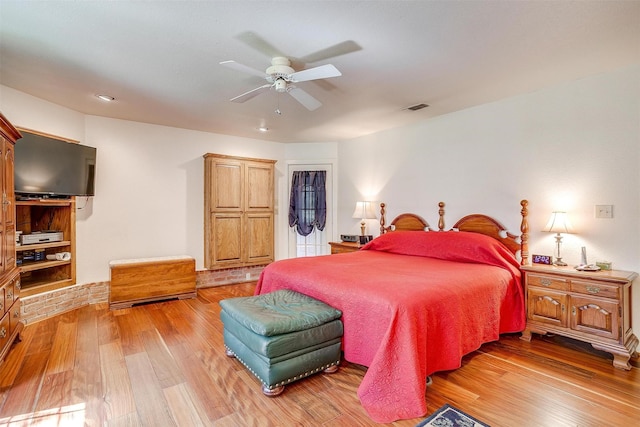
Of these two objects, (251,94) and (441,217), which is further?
(441,217)

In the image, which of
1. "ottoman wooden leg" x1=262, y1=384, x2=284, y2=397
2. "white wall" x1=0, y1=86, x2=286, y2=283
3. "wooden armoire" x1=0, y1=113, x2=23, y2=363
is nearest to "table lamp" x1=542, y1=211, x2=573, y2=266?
"ottoman wooden leg" x1=262, y1=384, x2=284, y2=397

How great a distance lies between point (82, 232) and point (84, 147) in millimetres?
1105

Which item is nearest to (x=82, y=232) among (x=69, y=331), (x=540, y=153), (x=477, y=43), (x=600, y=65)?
(x=69, y=331)

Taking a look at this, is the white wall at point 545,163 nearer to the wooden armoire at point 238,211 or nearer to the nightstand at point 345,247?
the nightstand at point 345,247

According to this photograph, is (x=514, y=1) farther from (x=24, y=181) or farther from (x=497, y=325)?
(x=24, y=181)

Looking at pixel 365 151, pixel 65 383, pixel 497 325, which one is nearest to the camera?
pixel 65 383

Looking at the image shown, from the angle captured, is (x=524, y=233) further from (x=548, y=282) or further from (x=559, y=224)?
(x=548, y=282)

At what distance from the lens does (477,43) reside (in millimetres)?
2287

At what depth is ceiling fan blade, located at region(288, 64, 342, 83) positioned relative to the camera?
2186mm

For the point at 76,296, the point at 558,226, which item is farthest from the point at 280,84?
the point at 76,296

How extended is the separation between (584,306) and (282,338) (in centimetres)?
252

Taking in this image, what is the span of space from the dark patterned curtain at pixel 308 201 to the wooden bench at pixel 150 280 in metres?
2.02

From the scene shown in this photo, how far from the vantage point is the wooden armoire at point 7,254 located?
7.97ft

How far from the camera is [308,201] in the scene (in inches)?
223
